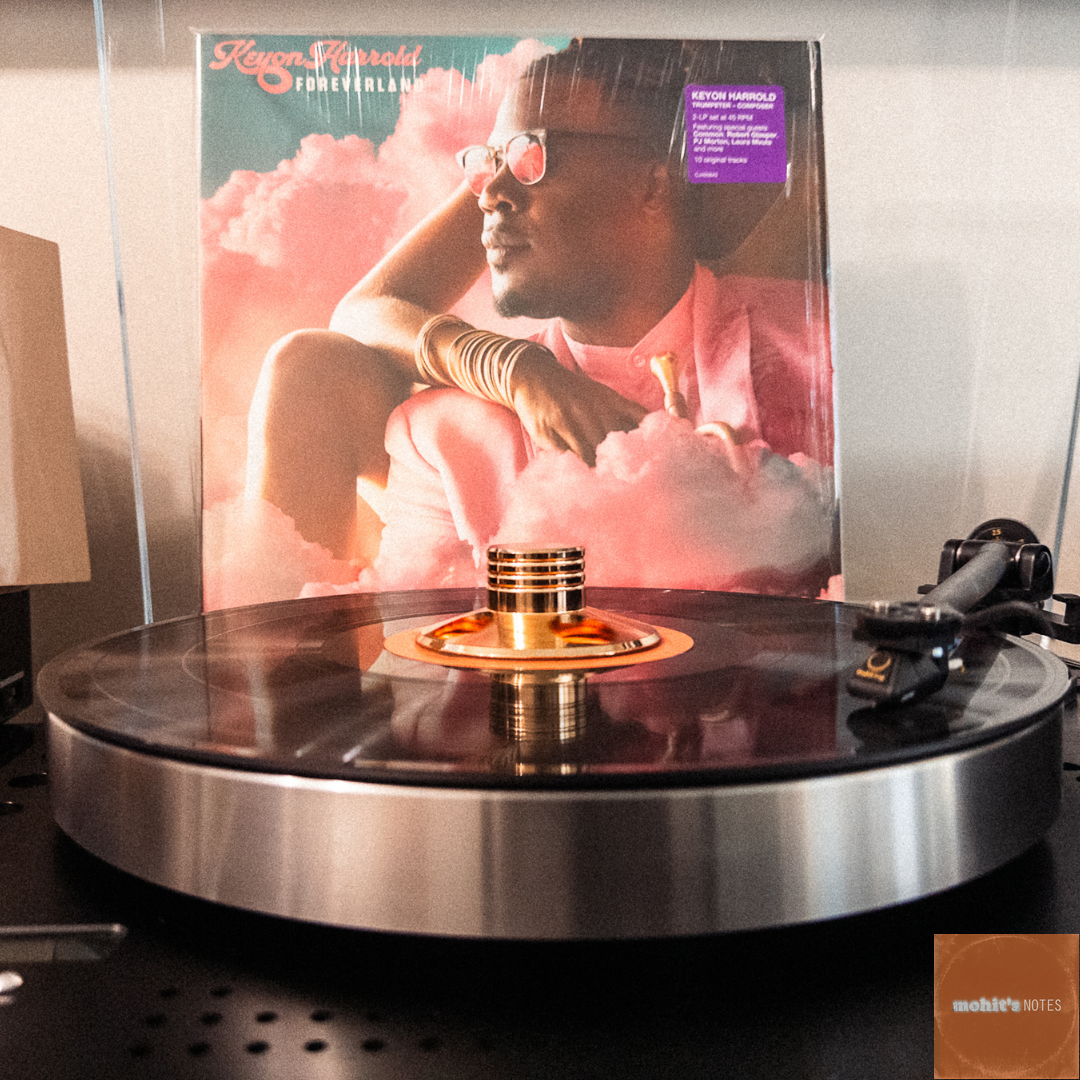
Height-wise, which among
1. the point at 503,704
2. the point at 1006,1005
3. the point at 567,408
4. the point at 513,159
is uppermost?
the point at 513,159

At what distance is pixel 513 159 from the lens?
1.18m

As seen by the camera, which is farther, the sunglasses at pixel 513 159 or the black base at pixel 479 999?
the sunglasses at pixel 513 159

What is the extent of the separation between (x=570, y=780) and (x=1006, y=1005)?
206mm

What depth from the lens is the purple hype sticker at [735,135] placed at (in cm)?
117

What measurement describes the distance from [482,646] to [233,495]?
55 cm

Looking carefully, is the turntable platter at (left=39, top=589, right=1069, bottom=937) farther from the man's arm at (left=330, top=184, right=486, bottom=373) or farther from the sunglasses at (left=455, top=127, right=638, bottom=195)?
the sunglasses at (left=455, top=127, right=638, bottom=195)

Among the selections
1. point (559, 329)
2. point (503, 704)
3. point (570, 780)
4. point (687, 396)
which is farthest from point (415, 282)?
point (570, 780)

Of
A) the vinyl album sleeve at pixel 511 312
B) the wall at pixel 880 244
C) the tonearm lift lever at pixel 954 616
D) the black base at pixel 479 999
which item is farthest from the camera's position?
the wall at pixel 880 244

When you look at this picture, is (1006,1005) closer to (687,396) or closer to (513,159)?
(687,396)

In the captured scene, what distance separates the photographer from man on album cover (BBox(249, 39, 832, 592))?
1.13 m

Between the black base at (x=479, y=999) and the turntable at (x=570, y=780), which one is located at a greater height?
the turntable at (x=570, y=780)

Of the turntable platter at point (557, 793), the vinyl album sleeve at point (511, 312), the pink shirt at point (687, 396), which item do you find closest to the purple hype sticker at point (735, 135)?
the vinyl album sleeve at point (511, 312)

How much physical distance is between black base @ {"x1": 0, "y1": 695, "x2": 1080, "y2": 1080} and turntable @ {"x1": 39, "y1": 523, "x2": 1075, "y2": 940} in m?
0.03

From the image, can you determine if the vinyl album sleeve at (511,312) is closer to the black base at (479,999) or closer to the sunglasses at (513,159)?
the sunglasses at (513,159)
